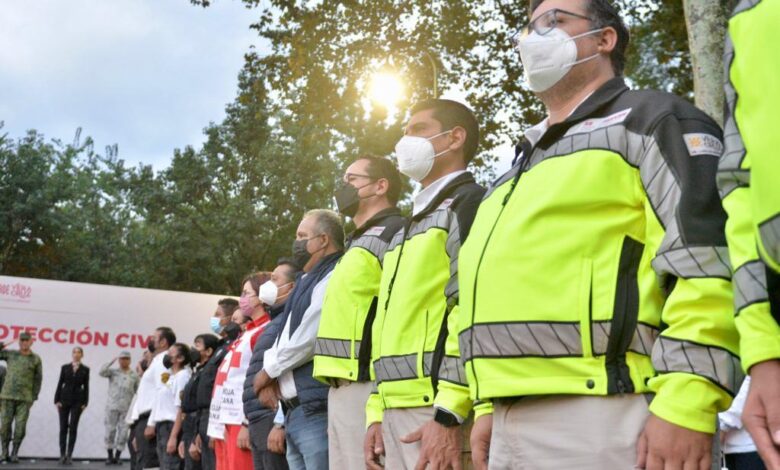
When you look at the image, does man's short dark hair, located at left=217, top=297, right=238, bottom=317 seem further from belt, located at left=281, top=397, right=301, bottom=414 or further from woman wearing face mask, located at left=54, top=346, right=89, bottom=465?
woman wearing face mask, located at left=54, top=346, right=89, bottom=465

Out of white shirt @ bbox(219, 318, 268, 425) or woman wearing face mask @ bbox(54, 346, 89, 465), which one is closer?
white shirt @ bbox(219, 318, 268, 425)

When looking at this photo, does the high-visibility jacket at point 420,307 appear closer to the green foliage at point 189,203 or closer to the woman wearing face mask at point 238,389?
the woman wearing face mask at point 238,389

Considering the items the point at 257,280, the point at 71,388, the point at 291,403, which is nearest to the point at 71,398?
the point at 71,388

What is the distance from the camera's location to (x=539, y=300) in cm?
260

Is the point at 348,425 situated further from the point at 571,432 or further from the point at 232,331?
the point at 232,331

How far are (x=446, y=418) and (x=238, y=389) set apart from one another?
16.2 ft

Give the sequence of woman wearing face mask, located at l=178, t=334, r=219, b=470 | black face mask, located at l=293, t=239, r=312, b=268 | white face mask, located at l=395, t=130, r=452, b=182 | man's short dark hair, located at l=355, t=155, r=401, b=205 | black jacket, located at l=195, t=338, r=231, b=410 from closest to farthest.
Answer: white face mask, located at l=395, t=130, r=452, b=182, man's short dark hair, located at l=355, t=155, r=401, b=205, black face mask, located at l=293, t=239, r=312, b=268, black jacket, located at l=195, t=338, r=231, b=410, woman wearing face mask, located at l=178, t=334, r=219, b=470

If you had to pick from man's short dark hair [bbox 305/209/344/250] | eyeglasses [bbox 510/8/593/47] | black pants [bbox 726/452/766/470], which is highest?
man's short dark hair [bbox 305/209/344/250]

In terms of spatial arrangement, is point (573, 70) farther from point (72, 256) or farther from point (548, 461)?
point (72, 256)

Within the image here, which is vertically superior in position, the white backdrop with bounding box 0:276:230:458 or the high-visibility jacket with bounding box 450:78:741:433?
the white backdrop with bounding box 0:276:230:458

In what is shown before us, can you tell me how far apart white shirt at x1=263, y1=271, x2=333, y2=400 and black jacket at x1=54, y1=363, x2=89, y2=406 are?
1284cm

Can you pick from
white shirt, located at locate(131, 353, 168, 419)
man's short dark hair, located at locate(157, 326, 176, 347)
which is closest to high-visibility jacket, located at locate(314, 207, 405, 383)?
white shirt, located at locate(131, 353, 168, 419)

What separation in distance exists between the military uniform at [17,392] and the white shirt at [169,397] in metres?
6.14

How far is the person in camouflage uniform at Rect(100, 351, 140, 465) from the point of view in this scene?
18156 mm
